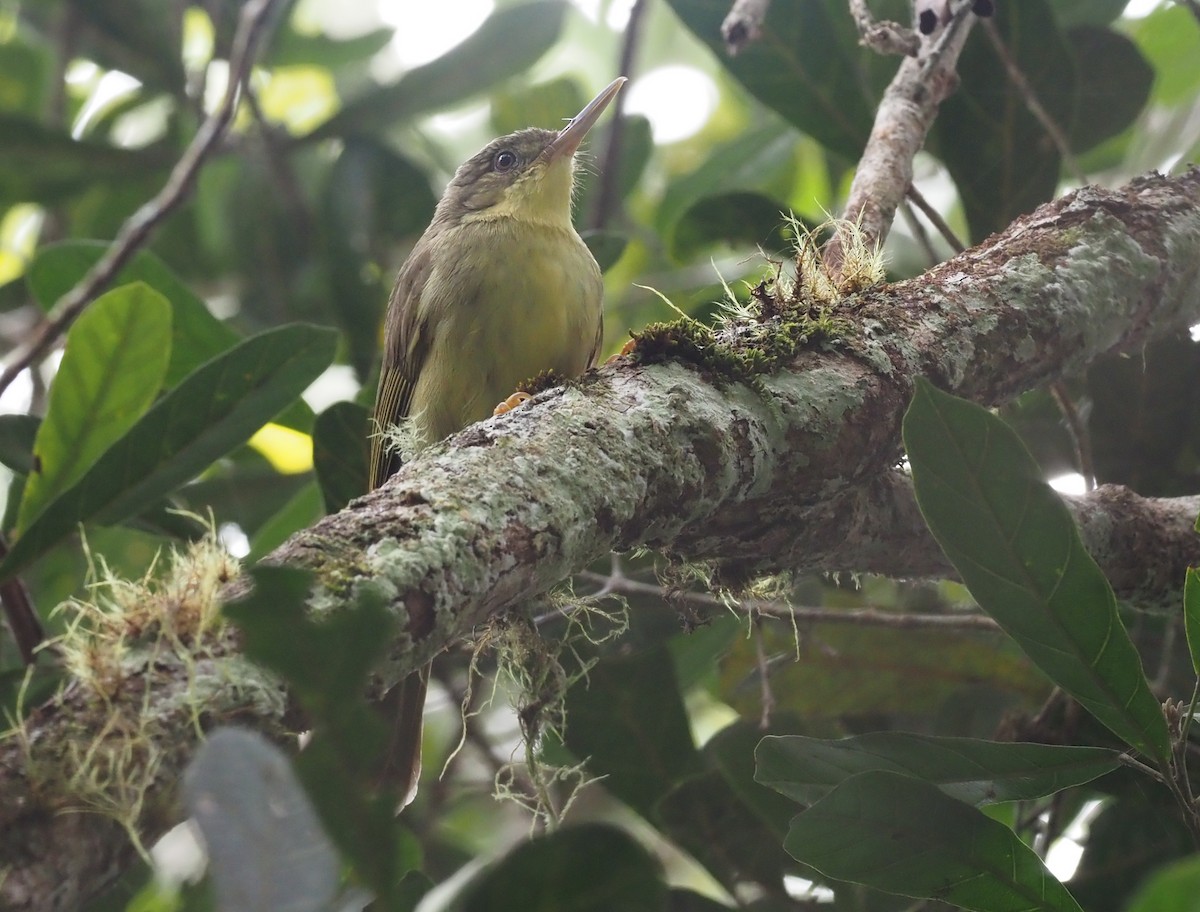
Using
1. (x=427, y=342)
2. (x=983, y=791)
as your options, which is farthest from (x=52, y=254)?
(x=983, y=791)

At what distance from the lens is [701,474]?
1.85m

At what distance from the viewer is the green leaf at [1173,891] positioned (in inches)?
35.8

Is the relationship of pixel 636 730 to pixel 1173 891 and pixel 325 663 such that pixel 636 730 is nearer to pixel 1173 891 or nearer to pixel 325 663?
pixel 325 663

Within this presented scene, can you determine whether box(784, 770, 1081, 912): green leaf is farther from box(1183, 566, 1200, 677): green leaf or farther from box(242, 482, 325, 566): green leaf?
box(242, 482, 325, 566): green leaf

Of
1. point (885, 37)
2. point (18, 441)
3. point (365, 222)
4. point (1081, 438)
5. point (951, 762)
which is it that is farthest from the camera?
point (365, 222)

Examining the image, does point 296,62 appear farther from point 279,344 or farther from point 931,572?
point 931,572

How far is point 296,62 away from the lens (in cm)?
514

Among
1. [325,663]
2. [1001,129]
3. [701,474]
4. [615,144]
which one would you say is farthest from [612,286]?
[325,663]

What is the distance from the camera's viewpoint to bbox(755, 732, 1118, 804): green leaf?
5.90 ft

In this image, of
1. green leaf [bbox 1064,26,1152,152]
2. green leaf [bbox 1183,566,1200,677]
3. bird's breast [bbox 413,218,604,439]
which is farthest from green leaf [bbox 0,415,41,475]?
green leaf [bbox 1064,26,1152,152]

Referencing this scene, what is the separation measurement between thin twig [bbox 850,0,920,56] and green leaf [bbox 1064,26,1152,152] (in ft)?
2.78

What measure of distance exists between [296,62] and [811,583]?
128 inches

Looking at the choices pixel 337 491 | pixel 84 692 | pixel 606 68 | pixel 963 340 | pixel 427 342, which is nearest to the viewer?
pixel 84 692

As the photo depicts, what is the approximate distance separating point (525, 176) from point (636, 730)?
6.55 ft
